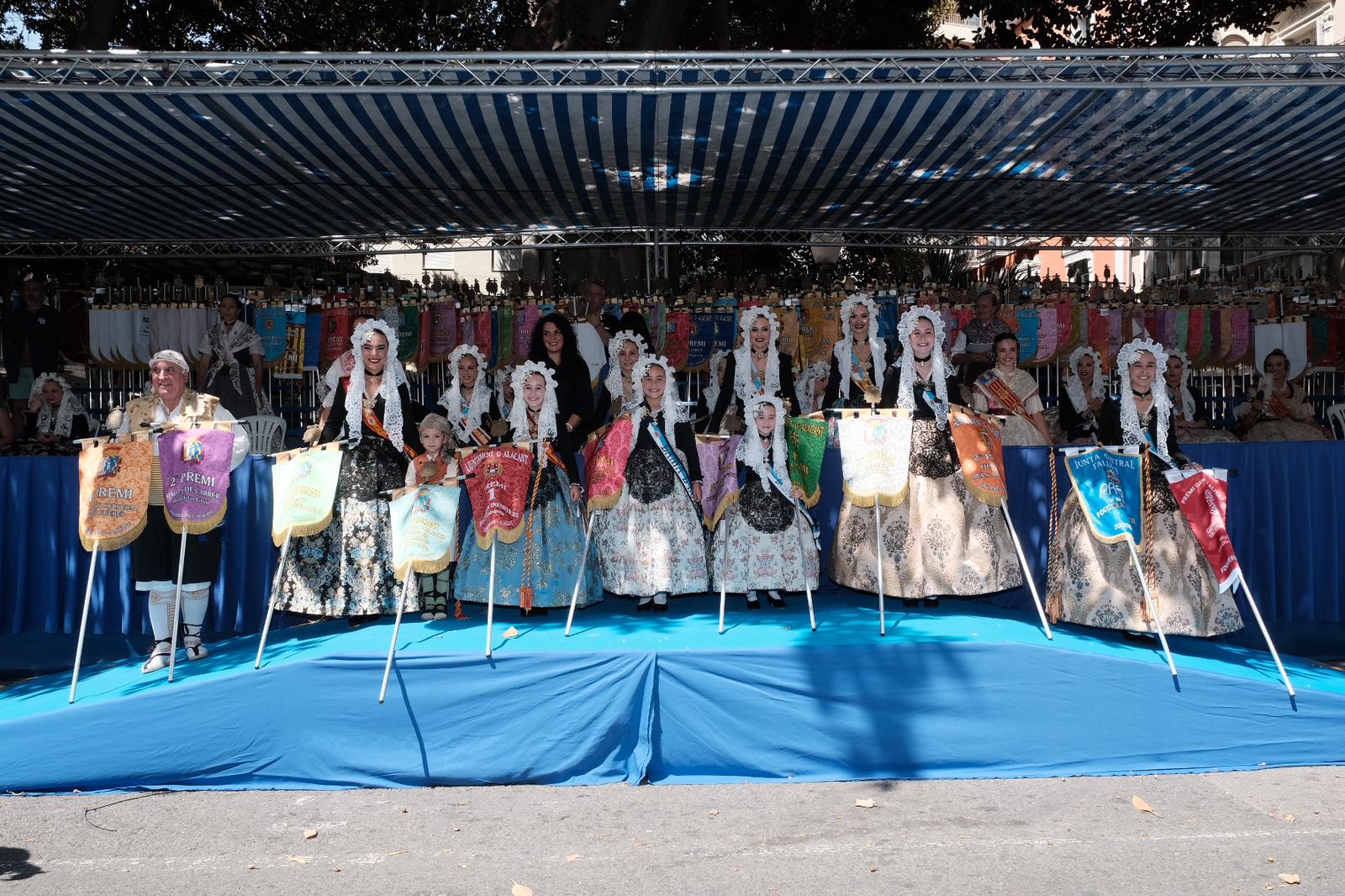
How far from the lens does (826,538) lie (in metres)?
7.15

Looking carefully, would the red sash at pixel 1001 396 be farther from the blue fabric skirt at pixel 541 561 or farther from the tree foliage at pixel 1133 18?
the tree foliage at pixel 1133 18

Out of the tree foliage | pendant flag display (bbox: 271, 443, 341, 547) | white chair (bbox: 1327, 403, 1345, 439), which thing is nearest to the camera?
pendant flag display (bbox: 271, 443, 341, 547)

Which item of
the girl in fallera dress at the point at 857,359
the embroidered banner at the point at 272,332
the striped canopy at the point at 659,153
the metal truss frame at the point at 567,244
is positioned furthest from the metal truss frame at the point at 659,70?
the metal truss frame at the point at 567,244

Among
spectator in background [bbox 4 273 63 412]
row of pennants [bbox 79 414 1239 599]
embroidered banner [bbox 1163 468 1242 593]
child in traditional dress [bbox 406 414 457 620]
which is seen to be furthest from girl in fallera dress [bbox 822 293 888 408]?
spectator in background [bbox 4 273 63 412]

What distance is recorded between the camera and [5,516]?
7008mm

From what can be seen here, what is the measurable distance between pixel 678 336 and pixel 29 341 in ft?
19.0

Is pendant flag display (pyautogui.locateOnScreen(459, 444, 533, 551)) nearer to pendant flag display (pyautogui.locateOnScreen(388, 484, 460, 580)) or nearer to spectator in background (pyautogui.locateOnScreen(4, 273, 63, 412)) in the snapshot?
pendant flag display (pyautogui.locateOnScreen(388, 484, 460, 580))

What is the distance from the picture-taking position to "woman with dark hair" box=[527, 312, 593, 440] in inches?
274

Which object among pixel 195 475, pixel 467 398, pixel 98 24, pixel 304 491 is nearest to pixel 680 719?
pixel 304 491

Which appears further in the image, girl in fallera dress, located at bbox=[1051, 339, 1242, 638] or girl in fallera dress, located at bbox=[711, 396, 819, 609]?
girl in fallera dress, located at bbox=[711, 396, 819, 609]

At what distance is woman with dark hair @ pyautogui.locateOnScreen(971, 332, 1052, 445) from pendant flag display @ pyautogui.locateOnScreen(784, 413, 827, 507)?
1.49 meters

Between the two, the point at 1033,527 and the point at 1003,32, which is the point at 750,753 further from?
the point at 1003,32

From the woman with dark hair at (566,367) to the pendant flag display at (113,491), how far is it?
2.19 meters

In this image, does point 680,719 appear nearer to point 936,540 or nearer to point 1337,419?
point 936,540
